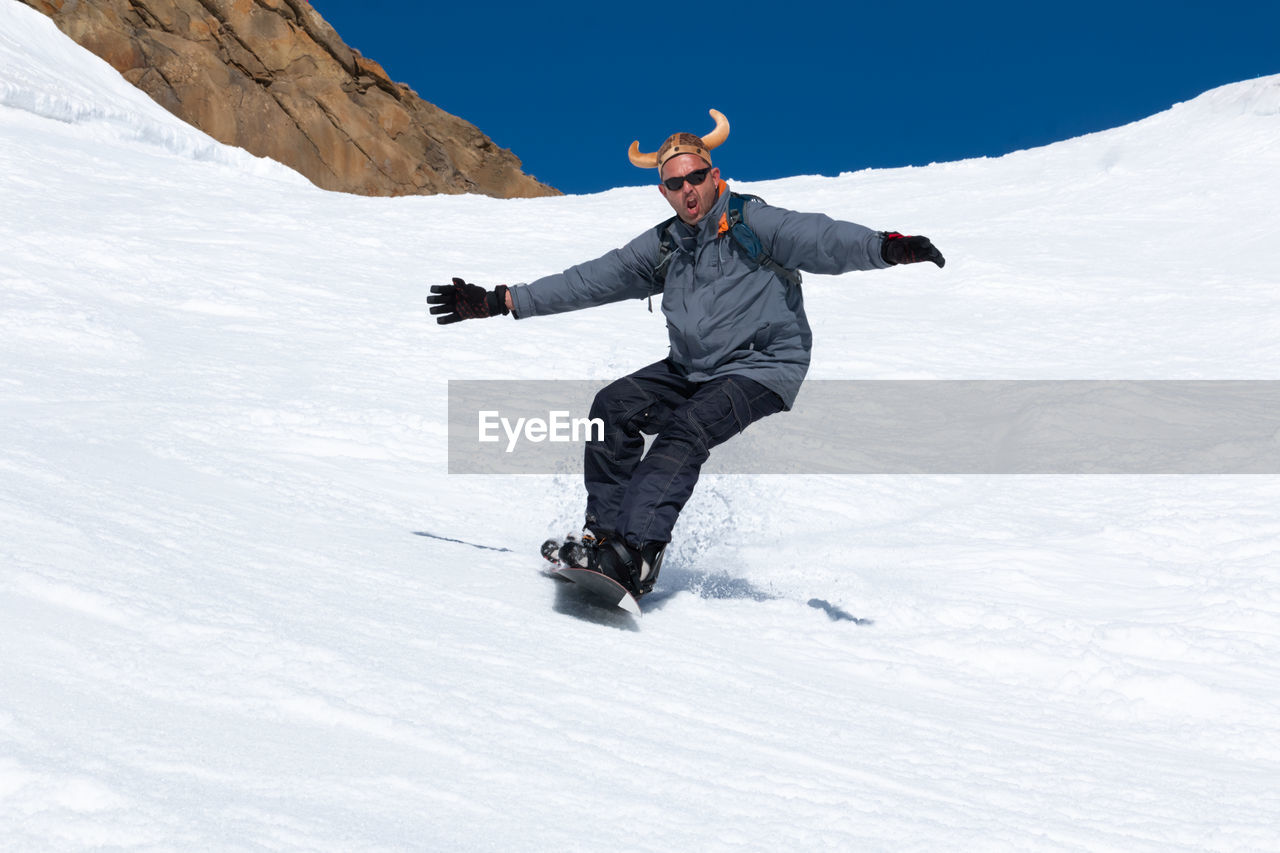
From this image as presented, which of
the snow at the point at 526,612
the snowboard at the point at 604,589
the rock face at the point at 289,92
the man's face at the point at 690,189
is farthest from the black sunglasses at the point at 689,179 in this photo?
the rock face at the point at 289,92

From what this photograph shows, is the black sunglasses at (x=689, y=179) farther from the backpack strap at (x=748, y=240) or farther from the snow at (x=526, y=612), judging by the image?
the snow at (x=526, y=612)

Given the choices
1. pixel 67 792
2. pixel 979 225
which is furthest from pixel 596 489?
pixel 979 225

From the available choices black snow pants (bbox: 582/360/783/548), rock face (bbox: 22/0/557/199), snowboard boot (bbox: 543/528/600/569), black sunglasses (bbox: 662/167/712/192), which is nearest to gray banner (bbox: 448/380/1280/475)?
black snow pants (bbox: 582/360/783/548)

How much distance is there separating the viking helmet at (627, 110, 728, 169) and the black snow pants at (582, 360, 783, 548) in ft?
2.68

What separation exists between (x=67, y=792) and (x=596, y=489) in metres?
2.64

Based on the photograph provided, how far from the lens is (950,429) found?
8359 mm

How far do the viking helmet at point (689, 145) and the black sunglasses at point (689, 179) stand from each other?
8 cm

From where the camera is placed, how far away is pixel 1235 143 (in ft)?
58.0

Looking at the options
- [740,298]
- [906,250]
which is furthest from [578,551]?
[906,250]

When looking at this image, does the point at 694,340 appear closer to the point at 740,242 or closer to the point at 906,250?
the point at 740,242

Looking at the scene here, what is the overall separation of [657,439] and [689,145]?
1142 millimetres

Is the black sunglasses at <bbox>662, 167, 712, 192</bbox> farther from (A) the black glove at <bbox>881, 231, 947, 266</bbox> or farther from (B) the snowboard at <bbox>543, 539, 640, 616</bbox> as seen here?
(B) the snowboard at <bbox>543, 539, 640, 616</bbox>

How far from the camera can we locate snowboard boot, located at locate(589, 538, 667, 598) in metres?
4.04

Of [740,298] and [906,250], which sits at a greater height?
[906,250]
